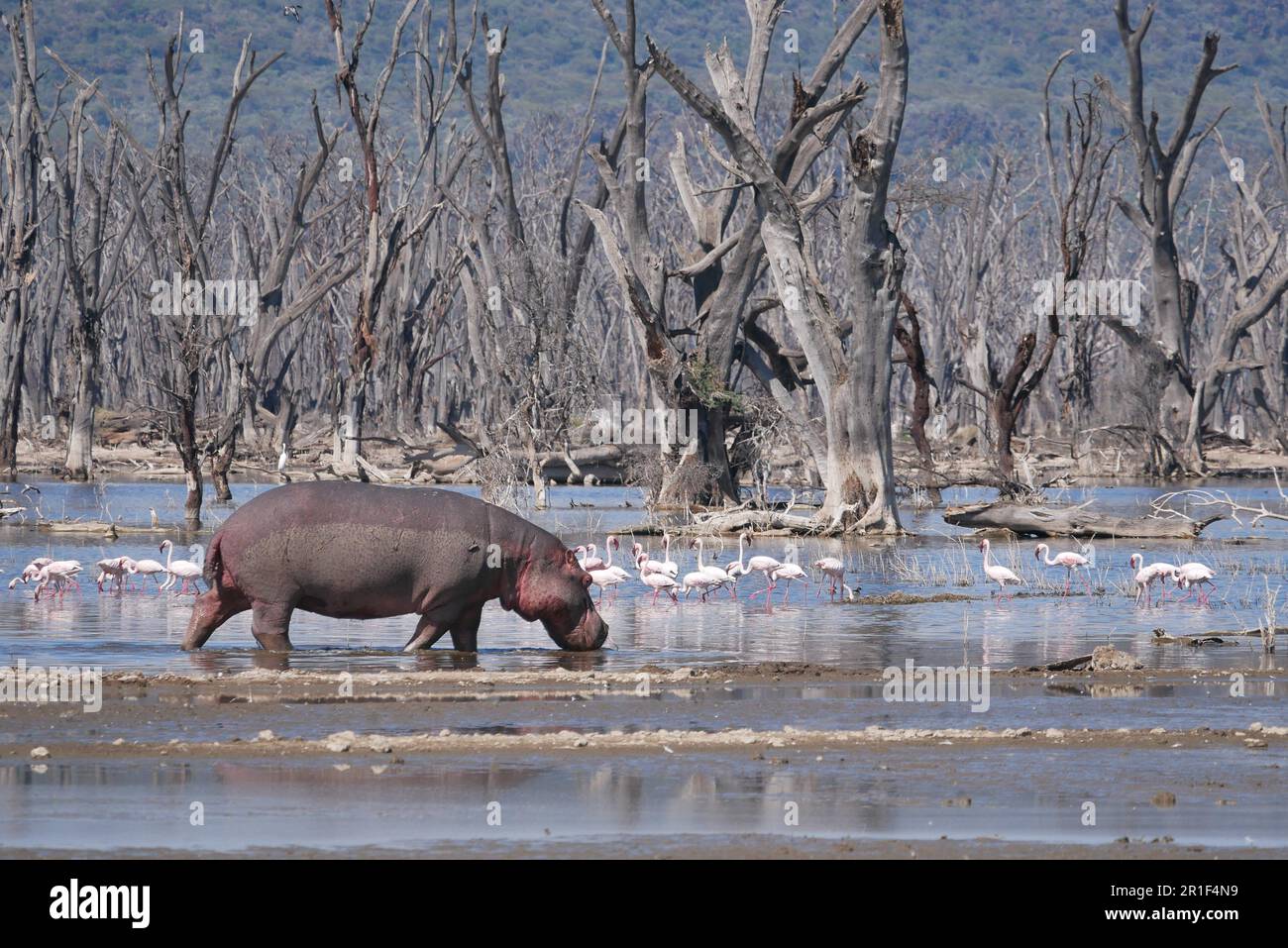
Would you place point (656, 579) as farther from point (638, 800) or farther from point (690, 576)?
point (638, 800)

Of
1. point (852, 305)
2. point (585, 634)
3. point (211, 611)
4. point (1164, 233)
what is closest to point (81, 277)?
A: point (852, 305)

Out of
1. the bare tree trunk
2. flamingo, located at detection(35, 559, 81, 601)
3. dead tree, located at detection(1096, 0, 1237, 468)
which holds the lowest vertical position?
flamingo, located at detection(35, 559, 81, 601)

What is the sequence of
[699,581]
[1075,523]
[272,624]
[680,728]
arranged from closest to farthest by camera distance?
[680,728], [272,624], [699,581], [1075,523]

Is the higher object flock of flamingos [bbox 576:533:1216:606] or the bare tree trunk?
the bare tree trunk

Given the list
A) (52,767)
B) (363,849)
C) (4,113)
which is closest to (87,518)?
(52,767)

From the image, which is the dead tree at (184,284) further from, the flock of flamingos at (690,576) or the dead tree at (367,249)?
the flock of flamingos at (690,576)

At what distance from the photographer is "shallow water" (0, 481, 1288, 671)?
46.9 ft

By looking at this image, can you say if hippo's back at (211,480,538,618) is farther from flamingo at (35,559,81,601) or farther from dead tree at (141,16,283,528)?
dead tree at (141,16,283,528)

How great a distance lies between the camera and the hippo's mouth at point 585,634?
48.4 feet

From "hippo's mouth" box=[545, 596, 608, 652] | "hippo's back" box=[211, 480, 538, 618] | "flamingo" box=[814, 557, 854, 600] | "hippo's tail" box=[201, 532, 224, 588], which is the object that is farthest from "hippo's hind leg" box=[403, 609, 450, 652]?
"flamingo" box=[814, 557, 854, 600]

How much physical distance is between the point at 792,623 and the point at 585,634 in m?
2.80

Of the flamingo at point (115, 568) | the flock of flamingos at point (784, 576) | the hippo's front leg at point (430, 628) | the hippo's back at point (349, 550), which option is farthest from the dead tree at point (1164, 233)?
the hippo's front leg at point (430, 628)

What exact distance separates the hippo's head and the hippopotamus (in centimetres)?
1

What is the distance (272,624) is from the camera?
14.1 meters
